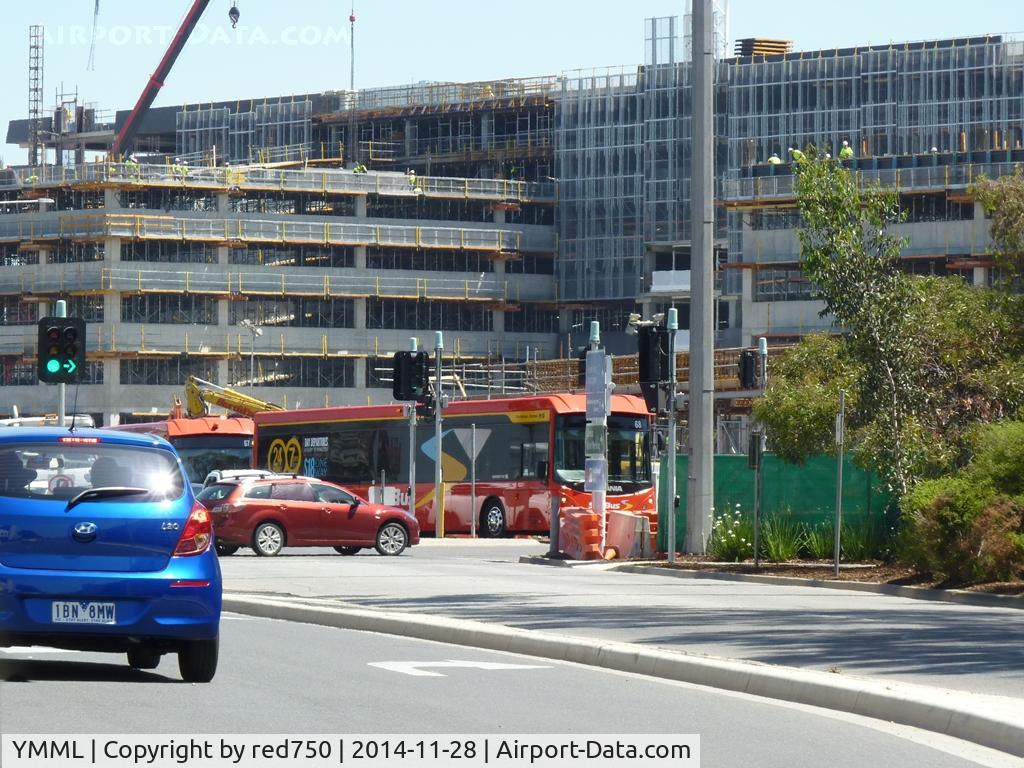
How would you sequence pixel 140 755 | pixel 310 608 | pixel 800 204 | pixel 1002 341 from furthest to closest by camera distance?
pixel 1002 341 → pixel 800 204 → pixel 310 608 → pixel 140 755

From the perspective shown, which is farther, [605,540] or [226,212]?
[226,212]

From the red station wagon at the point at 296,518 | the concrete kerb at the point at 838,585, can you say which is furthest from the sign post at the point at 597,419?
the red station wagon at the point at 296,518

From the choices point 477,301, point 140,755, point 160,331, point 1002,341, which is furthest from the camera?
point 477,301

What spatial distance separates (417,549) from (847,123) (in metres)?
74.9

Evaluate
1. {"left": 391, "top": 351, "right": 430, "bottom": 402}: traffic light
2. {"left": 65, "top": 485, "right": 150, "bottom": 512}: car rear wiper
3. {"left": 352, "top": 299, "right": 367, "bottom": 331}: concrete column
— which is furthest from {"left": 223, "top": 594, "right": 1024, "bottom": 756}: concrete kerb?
{"left": 352, "top": 299, "right": 367, "bottom": 331}: concrete column

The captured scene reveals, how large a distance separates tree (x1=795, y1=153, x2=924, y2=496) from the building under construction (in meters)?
69.3

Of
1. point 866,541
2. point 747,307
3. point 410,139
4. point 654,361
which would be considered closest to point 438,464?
point 654,361

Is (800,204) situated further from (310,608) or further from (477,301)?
(477,301)

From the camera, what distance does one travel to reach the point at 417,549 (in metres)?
43.1

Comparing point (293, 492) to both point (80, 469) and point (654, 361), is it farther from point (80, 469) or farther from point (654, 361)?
point (80, 469)

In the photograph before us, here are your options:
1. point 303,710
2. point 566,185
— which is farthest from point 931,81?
point 303,710

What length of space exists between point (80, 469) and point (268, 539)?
2554cm

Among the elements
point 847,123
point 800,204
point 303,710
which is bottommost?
point 303,710

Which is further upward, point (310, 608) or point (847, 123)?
point (847, 123)
